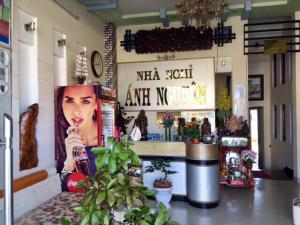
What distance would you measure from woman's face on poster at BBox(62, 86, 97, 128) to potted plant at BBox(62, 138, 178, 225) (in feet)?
9.20

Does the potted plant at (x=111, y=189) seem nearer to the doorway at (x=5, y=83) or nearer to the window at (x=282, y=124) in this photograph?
the doorway at (x=5, y=83)

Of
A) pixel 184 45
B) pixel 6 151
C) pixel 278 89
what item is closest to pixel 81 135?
pixel 6 151

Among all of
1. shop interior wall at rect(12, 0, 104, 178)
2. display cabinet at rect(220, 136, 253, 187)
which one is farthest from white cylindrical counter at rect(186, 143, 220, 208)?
shop interior wall at rect(12, 0, 104, 178)

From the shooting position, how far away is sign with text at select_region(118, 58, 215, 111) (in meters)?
6.79

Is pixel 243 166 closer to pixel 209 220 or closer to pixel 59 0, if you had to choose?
pixel 209 220

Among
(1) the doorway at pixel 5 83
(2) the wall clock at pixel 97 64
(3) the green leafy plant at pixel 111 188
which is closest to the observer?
(3) the green leafy plant at pixel 111 188

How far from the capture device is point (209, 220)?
4.29m

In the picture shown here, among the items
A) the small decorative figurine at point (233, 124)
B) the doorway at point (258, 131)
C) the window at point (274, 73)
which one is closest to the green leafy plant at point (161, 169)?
the small decorative figurine at point (233, 124)

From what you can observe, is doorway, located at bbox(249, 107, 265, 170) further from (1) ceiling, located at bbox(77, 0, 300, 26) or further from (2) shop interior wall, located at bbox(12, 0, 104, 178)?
(2) shop interior wall, located at bbox(12, 0, 104, 178)

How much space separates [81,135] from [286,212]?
354cm

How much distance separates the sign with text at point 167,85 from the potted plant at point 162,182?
2241mm

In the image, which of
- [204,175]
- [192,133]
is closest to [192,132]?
[192,133]

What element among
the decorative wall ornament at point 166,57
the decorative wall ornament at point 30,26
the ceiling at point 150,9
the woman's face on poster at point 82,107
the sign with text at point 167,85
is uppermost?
the ceiling at point 150,9

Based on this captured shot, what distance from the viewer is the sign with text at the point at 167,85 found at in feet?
22.3
